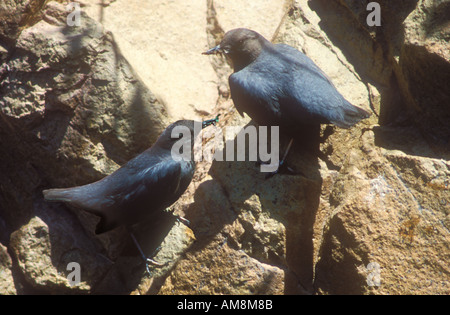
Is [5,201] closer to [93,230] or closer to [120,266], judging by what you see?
[93,230]

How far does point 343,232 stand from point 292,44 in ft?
6.86

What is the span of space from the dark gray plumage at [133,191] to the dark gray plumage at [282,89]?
0.78 m

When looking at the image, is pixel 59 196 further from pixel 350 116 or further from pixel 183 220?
pixel 350 116

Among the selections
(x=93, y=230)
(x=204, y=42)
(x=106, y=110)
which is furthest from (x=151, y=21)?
(x=93, y=230)

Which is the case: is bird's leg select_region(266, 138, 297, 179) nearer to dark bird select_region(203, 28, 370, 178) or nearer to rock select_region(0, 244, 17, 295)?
dark bird select_region(203, 28, 370, 178)

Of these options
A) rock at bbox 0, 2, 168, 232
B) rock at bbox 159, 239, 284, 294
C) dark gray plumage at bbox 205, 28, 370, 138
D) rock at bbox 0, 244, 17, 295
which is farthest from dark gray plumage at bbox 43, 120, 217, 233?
rock at bbox 0, 244, 17, 295

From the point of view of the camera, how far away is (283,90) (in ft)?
11.6

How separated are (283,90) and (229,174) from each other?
906 millimetres

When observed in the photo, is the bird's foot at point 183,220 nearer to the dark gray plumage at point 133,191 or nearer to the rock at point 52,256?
the dark gray plumage at point 133,191

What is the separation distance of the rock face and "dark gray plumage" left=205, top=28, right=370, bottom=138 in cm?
54

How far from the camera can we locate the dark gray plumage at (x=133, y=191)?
11.4 ft

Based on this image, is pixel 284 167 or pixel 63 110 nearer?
pixel 284 167

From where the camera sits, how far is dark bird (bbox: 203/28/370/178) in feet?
11.1

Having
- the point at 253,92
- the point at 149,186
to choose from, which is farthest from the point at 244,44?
the point at 149,186
